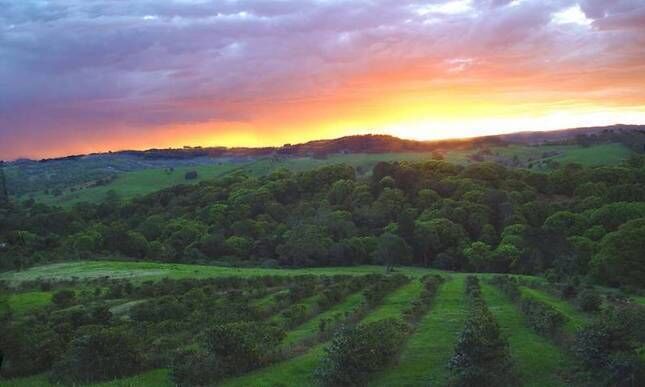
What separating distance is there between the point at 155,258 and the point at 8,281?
42.6 m

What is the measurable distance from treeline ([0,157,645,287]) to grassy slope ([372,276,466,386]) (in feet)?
78.5

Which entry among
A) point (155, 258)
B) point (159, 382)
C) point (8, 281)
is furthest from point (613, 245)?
point (155, 258)

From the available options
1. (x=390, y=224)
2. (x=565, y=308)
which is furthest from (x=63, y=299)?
(x=390, y=224)

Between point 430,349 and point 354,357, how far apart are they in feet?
24.5

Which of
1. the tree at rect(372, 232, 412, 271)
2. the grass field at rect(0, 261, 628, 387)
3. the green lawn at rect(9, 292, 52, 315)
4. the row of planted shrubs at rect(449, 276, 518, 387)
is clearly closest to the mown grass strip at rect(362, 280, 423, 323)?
the grass field at rect(0, 261, 628, 387)

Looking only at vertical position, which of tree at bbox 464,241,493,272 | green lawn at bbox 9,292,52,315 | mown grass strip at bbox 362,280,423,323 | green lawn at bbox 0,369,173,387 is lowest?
tree at bbox 464,241,493,272

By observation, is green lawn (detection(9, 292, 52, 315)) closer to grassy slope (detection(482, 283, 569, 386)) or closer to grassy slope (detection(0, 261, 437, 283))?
grassy slope (detection(0, 261, 437, 283))

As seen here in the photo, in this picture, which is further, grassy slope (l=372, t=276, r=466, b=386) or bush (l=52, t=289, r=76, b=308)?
bush (l=52, t=289, r=76, b=308)

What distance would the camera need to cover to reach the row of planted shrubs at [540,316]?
37787 mm

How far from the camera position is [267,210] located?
468 feet

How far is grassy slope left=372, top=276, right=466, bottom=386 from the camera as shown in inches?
1211

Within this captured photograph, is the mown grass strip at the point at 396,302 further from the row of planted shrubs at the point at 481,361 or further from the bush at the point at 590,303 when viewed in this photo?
the row of planted shrubs at the point at 481,361

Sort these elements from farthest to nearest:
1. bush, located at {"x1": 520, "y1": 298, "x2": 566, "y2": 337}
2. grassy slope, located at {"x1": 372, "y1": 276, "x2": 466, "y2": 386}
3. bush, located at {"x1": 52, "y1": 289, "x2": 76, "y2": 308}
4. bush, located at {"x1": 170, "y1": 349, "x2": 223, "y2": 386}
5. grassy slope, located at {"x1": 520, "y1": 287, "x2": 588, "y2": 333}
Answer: bush, located at {"x1": 52, "y1": 289, "x2": 76, "y2": 308}, grassy slope, located at {"x1": 520, "y1": 287, "x2": 588, "y2": 333}, bush, located at {"x1": 520, "y1": 298, "x2": 566, "y2": 337}, grassy slope, located at {"x1": 372, "y1": 276, "x2": 466, "y2": 386}, bush, located at {"x1": 170, "y1": 349, "x2": 223, "y2": 386}

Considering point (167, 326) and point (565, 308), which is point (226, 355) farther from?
point (565, 308)
